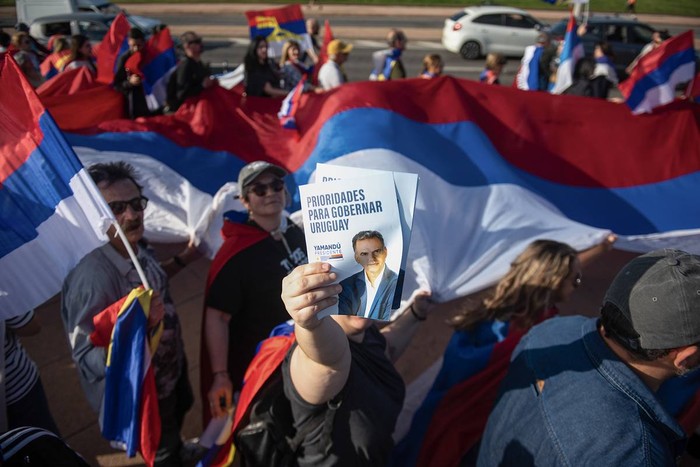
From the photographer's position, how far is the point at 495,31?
562 inches

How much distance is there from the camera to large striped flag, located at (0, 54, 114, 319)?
214 centimetres

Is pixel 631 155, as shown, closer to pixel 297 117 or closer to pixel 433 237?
pixel 433 237

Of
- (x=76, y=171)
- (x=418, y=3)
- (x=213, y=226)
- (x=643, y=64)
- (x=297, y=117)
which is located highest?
(x=76, y=171)

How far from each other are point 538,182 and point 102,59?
4.80 metres

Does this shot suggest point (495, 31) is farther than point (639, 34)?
Yes

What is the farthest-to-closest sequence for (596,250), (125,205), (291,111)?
1. (291,111)
2. (596,250)
3. (125,205)

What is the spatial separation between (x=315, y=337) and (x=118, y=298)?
4.11 feet

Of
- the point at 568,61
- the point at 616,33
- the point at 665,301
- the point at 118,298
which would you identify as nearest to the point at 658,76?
the point at 568,61

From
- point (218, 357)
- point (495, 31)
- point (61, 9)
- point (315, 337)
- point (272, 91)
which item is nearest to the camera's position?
point (315, 337)

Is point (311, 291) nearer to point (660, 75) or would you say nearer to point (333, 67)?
point (660, 75)

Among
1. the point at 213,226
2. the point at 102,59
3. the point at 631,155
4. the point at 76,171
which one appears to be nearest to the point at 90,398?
the point at 76,171

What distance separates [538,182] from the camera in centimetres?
438

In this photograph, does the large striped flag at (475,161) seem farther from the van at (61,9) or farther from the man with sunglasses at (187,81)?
the van at (61,9)

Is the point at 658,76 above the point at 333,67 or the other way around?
above
